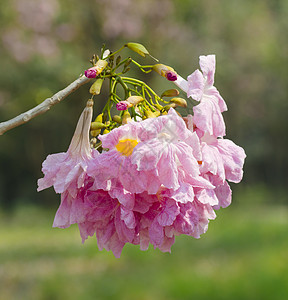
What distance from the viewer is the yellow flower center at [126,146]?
1.29 metres

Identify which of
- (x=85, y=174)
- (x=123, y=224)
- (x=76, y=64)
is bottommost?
(x=76, y=64)

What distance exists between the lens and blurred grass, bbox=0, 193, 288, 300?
8.26 metres

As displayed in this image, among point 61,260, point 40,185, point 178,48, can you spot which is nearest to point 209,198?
point 40,185

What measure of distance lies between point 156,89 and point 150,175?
56.0 ft

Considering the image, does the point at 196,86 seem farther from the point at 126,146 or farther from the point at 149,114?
the point at 126,146

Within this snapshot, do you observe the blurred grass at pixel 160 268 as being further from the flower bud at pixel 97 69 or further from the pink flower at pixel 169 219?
the flower bud at pixel 97 69

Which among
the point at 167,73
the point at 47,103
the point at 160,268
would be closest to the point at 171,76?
the point at 167,73

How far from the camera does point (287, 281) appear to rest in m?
7.77

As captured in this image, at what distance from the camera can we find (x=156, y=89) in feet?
→ 59.7

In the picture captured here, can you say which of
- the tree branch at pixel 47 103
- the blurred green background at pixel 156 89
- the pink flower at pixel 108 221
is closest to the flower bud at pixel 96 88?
the tree branch at pixel 47 103

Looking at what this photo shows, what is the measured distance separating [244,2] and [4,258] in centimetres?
1468

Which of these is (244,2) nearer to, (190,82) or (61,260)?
(61,260)

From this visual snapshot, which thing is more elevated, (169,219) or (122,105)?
(122,105)

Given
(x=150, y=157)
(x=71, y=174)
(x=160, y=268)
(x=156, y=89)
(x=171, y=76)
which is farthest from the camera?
(x=156, y=89)
